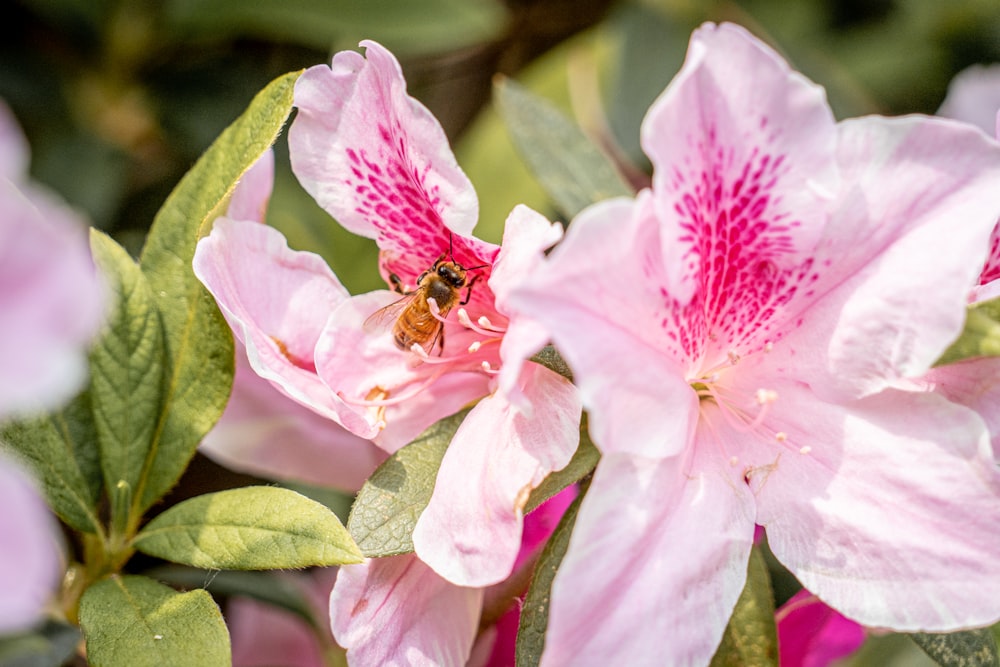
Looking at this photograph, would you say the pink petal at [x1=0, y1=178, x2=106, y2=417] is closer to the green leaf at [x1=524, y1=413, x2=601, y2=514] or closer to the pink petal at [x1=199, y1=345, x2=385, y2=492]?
the green leaf at [x1=524, y1=413, x2=601, y2=514]

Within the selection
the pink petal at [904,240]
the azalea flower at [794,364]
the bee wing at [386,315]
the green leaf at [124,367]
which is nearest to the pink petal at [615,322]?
the azalea flower at [794,364]

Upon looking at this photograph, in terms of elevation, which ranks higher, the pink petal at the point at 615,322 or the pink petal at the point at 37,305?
the pink petal at the point at 37,305

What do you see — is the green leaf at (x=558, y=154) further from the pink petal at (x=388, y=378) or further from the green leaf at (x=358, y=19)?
the green leaf at (x=358, y=19)

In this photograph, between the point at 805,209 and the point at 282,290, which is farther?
the point at 282,290

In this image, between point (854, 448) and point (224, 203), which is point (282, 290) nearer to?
point (224, 203)

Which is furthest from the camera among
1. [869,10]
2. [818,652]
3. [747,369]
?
[869,10]

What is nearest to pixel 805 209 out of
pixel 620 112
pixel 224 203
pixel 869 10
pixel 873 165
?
pixel 873 165

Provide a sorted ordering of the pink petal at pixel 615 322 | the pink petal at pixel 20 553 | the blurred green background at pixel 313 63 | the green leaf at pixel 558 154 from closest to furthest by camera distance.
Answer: the pink petal at pixel 20 553, the pink petal at pixel 615 322, the green leaf at pixel 558 154, the blurred green background at pixel 313 63
